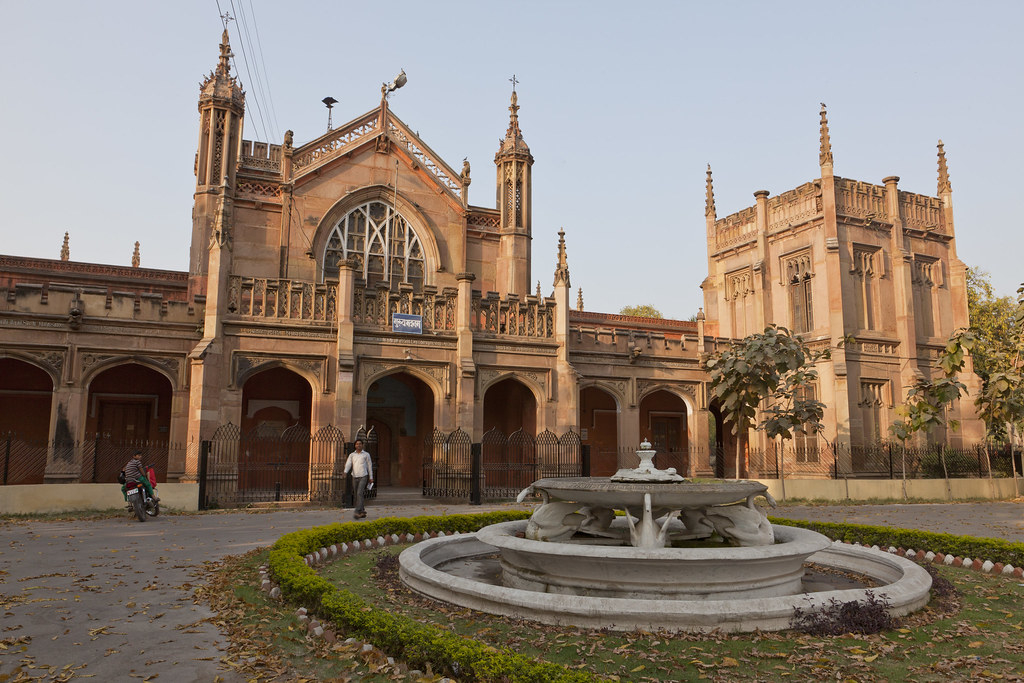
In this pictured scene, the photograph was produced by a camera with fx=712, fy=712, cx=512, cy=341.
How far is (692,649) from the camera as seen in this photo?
562 cm

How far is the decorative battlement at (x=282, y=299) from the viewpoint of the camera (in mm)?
21203

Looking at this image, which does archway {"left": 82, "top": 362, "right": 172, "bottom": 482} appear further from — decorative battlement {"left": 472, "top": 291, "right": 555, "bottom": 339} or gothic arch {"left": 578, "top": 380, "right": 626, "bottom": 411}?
gothic arch {"left": 578, "top": 380, "right": 626, "bottom": 411}

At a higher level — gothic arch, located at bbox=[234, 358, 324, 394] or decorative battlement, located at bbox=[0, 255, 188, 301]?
decorative battlement, located at bbox=[0, 255, 188, 301]

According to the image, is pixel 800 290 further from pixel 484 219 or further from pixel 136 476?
pixel 136 476

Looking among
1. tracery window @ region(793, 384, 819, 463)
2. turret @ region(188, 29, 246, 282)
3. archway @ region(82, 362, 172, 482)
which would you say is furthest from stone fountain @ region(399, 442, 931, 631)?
tracery window @ region(793, 384, 819, 463)

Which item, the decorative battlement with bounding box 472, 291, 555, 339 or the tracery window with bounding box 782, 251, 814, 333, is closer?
the decorative battlement with bounding box 472, 291, 555, 339

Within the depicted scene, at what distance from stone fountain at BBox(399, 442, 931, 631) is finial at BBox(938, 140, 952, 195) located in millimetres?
29717

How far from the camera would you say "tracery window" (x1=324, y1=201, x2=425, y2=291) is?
27.6 m

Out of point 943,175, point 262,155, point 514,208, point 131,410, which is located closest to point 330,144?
point 262,155

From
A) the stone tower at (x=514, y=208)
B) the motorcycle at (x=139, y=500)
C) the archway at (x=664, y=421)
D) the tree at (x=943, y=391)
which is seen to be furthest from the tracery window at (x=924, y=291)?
the motorcycle at (x=139, y=500)

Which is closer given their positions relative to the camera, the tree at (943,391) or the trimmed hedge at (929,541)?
the trimmed hedge at (929,541)

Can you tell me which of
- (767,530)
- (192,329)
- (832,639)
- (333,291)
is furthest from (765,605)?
(192,329)

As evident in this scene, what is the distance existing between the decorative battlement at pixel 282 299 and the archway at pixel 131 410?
513 centimetres

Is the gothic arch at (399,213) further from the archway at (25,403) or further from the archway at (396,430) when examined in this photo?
the archway at (25,403)
